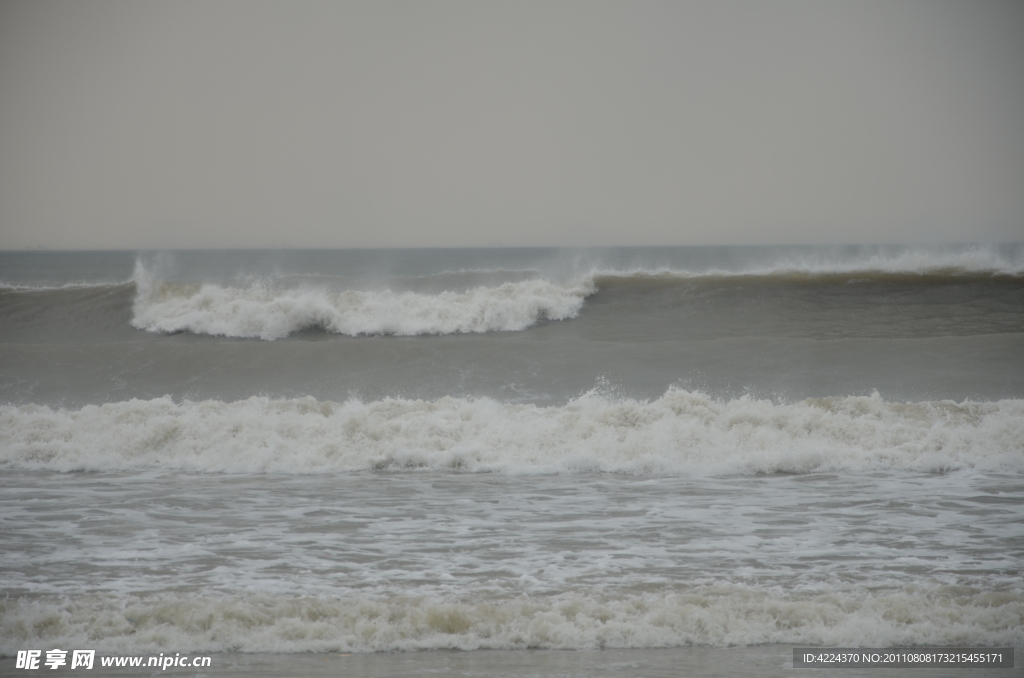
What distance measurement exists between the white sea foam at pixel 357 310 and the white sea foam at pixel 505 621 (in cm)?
1080

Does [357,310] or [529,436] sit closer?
[529,436]

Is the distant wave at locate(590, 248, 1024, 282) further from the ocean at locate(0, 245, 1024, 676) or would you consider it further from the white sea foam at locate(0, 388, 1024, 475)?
the white sea foam at locate(0, 388, 1024, 475)

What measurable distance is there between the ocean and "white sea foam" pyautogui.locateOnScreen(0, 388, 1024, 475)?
4 cm

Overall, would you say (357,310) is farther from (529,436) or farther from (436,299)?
(529,436)

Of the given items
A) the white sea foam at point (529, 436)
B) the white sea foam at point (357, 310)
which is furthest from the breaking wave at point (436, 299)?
the white sea foam at point (529, 436)

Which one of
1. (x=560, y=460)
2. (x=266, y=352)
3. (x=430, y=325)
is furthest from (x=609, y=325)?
(x=560, y=460)

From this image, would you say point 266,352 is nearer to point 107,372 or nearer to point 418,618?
point 107,372

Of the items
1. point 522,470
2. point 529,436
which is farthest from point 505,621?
point 529,436

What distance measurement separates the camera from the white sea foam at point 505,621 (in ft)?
13.2

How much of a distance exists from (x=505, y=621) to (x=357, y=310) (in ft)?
39.7

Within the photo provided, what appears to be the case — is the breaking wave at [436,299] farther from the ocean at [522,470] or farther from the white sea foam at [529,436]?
the white sea foam at [529,436]

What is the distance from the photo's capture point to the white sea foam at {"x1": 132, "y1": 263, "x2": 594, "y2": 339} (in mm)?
15117

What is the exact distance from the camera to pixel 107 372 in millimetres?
12273

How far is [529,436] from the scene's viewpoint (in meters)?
8.75
